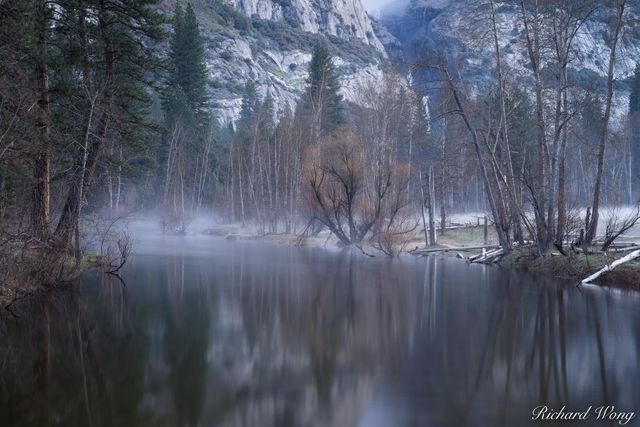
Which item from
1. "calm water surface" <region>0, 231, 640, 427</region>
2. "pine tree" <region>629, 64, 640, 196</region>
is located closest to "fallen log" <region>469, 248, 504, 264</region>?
"calm water surface" <region>0, 231, 640, 427</region>

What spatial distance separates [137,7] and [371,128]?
22.7 metres

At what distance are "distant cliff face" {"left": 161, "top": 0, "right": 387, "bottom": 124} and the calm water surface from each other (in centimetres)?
8554

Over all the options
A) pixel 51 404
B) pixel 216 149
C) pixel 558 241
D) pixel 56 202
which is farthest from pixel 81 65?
pixel 216 149

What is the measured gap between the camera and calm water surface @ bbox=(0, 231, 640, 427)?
24.4 ft

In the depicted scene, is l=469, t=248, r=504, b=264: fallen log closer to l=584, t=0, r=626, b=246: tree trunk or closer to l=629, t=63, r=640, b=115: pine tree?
l=584, t=0, r=626, b=246: tree trunk

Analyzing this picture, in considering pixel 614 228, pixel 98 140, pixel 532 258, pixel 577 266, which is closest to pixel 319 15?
pixel 532 258

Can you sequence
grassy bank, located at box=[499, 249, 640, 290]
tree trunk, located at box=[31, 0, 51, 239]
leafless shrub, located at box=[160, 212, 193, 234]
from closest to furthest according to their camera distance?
tree trunk, located at box=[31, 0, 51, 239] < grassy bank, located at box=[499, 249, 640, 290] < leafless shrub, located at box=[160, 212, 193, 234]

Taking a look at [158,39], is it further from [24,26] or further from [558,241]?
[558,241]

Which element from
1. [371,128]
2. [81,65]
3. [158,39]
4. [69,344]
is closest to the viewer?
[69,344]

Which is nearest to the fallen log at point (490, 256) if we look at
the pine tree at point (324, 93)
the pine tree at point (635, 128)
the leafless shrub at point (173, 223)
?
the pine tree at point (324, 93)

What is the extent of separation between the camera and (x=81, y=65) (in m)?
20.3

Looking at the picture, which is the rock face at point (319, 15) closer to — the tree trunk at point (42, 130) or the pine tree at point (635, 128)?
the pine tree at point (635, 128)

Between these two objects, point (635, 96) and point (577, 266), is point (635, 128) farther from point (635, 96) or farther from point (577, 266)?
point (577, 266)

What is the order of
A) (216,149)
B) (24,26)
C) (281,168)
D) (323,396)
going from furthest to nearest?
1. (216,149)
2. (281,168)
3. (24,26)
4. (323,396)
